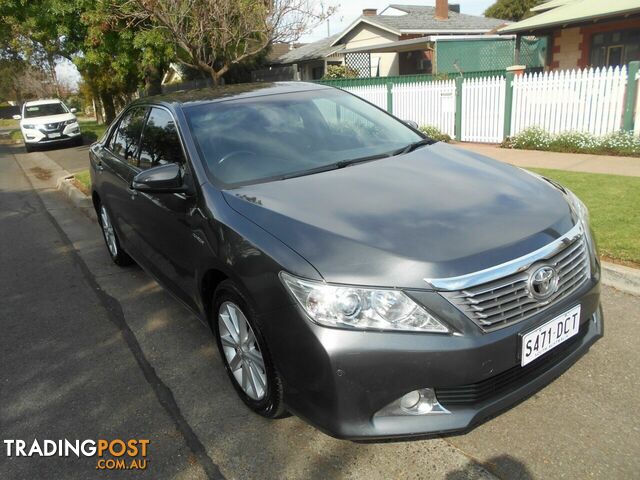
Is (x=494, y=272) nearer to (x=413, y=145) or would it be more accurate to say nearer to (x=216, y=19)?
(x=413, y=145)

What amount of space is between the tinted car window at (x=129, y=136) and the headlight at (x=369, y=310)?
8.72ft

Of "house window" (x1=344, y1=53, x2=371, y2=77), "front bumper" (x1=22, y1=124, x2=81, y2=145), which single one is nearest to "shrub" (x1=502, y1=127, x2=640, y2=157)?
"front bumper" (x1=22, y1=124, x2=81, y2=145)

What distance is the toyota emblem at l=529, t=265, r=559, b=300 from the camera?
228 centimetres

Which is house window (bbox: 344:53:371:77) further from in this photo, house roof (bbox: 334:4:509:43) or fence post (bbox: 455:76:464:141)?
fence post (bbox: 455:76:464:141)

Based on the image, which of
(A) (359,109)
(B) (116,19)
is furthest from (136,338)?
(B) (116,19)

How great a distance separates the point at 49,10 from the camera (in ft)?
49.3

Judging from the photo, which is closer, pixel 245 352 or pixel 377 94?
pixel 245 352

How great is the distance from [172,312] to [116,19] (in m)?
12.0

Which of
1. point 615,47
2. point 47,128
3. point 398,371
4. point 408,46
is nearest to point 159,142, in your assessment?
point 398,371

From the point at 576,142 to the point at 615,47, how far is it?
8965 millimetres

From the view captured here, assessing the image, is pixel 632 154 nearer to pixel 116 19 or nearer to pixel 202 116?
pixel 202 116

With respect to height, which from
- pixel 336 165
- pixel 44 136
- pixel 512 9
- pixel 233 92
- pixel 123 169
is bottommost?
pixel 44 136

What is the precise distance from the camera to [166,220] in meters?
3.47

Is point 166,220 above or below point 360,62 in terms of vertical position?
below
